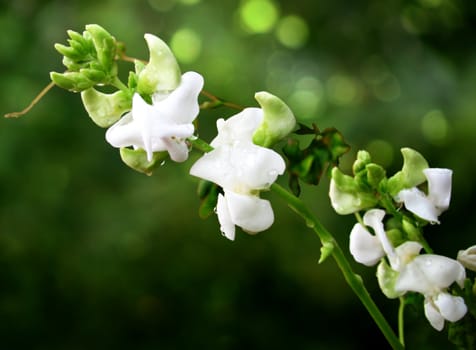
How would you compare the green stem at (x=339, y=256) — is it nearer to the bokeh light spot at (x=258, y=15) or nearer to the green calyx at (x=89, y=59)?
the green calyx at (x=89, y=59)

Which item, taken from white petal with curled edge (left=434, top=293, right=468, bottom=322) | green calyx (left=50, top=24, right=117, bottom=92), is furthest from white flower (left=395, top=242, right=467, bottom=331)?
green calyx (left=50, top=24, right=117, bottom=92)

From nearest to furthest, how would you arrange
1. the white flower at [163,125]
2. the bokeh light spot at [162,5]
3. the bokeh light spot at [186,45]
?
the white flower at [163,125] < the bokeh light spot at [186,45] < the bokeh light spot at [162,5]

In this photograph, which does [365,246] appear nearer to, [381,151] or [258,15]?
[381,151]

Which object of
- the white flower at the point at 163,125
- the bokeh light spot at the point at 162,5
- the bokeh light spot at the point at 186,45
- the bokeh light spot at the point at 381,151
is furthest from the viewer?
the bokeh light spot at the point at 162,5

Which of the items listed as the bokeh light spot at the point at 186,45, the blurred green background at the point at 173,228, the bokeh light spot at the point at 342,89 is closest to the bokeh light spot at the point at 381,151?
the blurred green background at the point at 173,228

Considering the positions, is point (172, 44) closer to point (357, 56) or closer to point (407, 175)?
point (357, 56)

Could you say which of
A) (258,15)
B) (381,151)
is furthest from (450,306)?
(258,15)

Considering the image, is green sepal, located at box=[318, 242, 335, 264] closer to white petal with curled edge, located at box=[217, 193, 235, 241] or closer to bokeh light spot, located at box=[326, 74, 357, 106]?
white petal with curled edge, located at box=[217, 193, 235, 241]
